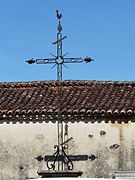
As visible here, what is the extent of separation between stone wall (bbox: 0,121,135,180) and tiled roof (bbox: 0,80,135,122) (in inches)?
18.2

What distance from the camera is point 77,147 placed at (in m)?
15.1

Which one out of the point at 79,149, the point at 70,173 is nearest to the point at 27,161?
the point at 79,149

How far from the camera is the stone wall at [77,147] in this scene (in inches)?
583

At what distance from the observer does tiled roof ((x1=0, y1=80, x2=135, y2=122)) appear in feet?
49.4

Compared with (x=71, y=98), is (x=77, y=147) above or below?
below

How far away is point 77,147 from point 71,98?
1.92 meters

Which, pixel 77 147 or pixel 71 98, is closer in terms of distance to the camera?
pixel 77 147

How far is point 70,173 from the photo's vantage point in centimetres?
791

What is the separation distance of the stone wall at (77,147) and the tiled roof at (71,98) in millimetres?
462

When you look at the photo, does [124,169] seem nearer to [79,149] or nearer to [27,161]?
[79,149]

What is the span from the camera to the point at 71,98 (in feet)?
53.6

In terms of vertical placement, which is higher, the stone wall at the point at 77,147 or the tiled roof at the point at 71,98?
the tiled roof at the point at 71,98

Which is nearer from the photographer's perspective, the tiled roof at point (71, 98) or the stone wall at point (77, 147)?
the stone wall at point (77, 147)

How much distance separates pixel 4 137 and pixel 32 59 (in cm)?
628
